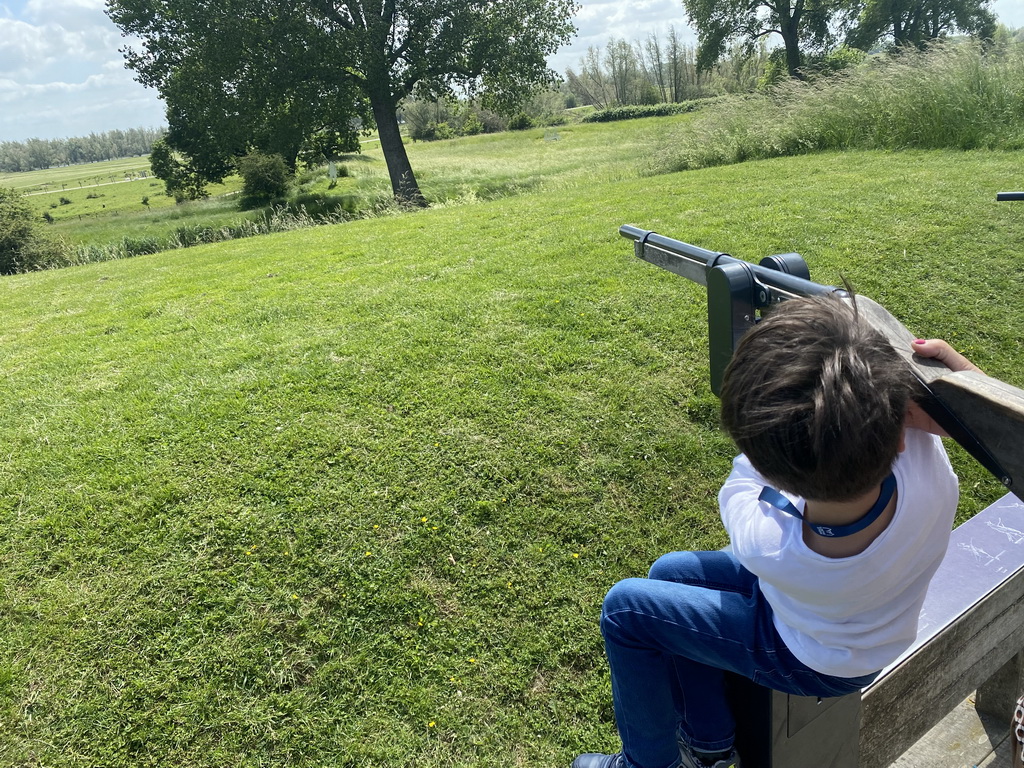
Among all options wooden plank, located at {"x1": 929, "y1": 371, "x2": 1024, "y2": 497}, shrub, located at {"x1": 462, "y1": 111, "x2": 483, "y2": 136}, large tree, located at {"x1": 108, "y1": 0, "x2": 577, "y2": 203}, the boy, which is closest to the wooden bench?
the boy

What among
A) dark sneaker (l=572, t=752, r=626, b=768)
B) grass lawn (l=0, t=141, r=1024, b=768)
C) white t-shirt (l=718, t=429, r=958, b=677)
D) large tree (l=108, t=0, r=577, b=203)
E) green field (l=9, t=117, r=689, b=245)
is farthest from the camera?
green field (l=9, t=117, r=689, b=245)

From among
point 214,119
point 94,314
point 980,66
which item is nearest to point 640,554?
point 94,314

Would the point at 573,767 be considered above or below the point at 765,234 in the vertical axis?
below

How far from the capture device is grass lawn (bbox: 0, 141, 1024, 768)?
108 inches

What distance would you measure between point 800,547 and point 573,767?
1.52m

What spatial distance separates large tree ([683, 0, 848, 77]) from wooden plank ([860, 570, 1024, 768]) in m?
35.3

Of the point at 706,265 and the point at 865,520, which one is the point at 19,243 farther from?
the point at 865,520

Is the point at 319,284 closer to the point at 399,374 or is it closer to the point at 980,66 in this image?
the point at 399,374

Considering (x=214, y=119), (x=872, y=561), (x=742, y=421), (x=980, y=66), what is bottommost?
(x=872, y=561)

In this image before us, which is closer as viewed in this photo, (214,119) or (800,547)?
(800,547)

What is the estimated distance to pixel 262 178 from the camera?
82.4ft

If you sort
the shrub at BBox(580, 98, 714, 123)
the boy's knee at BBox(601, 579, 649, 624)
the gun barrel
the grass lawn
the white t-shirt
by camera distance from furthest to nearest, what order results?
1. the shrub at BBox(580, 98, 714, 123)
2. the grass lawn
3. the boy's knee at BBox(601, 579, 649, 624)
4. the gun barrel
5. the white t-shirt

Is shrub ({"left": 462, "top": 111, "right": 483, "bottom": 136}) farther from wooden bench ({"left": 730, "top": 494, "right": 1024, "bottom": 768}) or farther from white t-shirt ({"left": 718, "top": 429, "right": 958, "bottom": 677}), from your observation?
white t-shirt ({"left": 718, "top": 429, "right": 958, "bottom": 677})

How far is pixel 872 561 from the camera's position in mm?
1266
